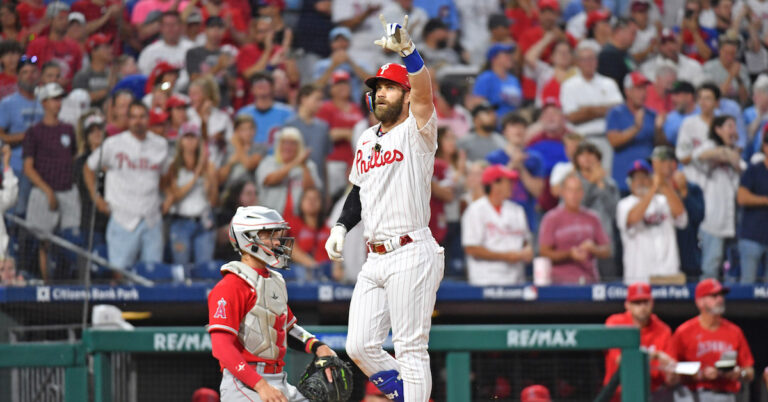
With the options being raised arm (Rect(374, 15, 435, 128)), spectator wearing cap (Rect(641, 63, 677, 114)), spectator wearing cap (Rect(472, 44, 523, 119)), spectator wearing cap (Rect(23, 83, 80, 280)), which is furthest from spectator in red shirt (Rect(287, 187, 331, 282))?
raised arm (Rect(374, 15, 435, 128))

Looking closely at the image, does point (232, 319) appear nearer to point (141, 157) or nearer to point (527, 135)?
point (141, 157)

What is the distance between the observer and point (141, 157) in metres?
8.05

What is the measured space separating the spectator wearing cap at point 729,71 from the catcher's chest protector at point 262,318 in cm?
599

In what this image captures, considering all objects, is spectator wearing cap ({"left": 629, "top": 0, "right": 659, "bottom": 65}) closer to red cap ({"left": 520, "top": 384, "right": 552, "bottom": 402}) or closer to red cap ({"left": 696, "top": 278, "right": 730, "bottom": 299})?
red cap ({"left": 696, "top": 278, "right": 730, "bottom": 299})

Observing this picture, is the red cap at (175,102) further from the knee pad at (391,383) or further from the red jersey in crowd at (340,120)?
the knee pad at (391,383)

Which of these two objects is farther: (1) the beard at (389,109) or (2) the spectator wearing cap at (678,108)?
(2) the spectator wearing cap at (678,108)

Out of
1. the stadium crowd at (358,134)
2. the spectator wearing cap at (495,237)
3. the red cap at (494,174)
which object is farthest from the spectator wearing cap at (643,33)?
the spectator wearing cap at (495,237)

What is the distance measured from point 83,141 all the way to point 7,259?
1111 millimetres

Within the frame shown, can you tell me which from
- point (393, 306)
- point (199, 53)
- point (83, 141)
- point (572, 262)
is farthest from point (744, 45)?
point (393, 306)

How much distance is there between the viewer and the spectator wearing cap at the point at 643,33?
965 centimetres

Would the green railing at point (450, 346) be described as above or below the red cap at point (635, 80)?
below

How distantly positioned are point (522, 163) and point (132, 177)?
3064mm

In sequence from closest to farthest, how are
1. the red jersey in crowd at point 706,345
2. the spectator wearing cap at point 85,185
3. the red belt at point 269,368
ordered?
the red belt at point 269,368 → the red jersey in crowd at point 706,345 → the spectator wearing cap at point 85,185

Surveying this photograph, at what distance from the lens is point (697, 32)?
32.1 ft
